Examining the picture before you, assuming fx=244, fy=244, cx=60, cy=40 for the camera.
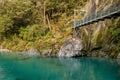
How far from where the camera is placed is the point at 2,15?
193 ft

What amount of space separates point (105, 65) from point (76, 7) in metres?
26.7

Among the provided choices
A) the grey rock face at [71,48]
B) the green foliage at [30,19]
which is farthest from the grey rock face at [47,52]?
the green foliage at [30,19]

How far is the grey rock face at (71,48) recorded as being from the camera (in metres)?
40.3

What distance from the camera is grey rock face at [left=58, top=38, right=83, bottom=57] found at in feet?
132

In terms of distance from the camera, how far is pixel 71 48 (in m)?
40.5

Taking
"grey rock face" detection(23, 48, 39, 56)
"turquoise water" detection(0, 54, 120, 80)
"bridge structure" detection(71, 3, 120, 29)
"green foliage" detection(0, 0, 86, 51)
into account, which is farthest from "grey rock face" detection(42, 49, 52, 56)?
"turquoise water" detection(0, 54, 120, 80)

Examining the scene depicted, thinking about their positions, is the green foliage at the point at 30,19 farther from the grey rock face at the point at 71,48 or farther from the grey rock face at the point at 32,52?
the grey rock face at the point at 71,48

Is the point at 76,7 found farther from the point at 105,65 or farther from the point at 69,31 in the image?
the point at 105,65

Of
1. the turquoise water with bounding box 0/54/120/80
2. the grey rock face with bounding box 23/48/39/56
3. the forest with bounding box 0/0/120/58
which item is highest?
the forest with bounding box 0/0/120/58

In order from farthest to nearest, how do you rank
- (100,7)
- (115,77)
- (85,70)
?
1. (100,7)
2. (85,70)
3. (115,77)

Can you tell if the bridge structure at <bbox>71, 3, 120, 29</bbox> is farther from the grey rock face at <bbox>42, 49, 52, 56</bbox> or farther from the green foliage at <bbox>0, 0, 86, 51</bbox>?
the green foliage at <bbox>0, 0, 86, 51</bbox>

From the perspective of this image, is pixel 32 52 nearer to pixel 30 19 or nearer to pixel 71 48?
pixel 71 48

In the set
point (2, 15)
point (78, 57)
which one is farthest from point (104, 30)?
point (2, 15)

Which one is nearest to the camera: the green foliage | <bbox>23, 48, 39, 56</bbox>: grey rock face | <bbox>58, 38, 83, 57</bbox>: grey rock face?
<bbox>58, 38, 83, 57</bbox>: grey rock face
